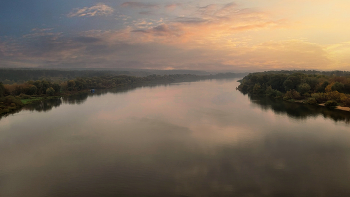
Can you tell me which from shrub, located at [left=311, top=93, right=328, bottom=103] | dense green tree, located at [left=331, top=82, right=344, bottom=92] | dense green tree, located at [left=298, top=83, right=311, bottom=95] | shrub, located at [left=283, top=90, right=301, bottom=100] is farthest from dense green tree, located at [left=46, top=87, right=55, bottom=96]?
dense green tree, located at [left=331, top=82, right=344, bottom=92]

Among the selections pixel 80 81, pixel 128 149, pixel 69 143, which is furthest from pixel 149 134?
pixel 80 81

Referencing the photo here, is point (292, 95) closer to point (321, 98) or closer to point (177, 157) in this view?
point (321, 98)

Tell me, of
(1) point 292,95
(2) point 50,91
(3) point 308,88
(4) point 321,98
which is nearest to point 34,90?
(2) point 50,91

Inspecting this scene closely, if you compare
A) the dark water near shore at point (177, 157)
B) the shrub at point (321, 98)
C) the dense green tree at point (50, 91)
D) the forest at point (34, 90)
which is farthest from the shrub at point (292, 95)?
the dense green tree at point (50, 91)

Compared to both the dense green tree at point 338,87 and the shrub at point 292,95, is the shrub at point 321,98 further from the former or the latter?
the shrub at point 292,95

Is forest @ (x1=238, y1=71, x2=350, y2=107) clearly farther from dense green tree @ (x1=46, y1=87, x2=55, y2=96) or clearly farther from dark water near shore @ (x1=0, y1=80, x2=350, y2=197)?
dense green tree @ (x1=46, y1=87, x2=55, y2=96)

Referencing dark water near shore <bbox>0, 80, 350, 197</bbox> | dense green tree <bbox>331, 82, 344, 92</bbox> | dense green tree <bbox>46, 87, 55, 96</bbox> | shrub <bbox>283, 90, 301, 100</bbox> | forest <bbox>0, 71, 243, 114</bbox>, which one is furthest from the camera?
dense green tree <bbox>46, 87, 55, 96</bbox>
